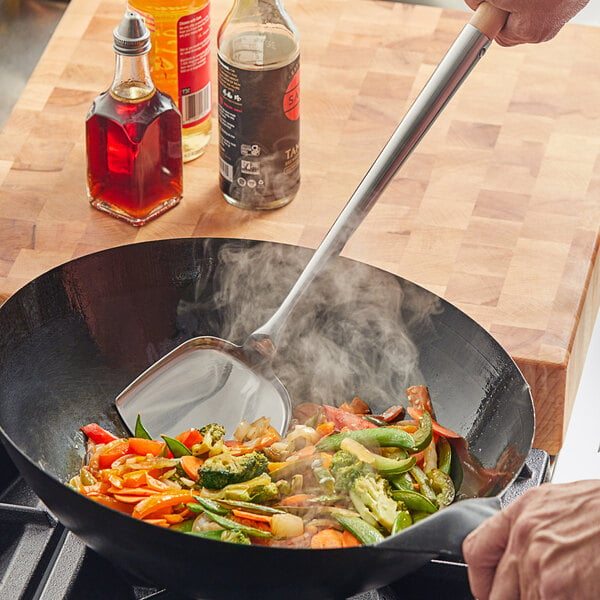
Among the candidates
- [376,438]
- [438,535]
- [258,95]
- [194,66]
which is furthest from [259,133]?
[438,535]

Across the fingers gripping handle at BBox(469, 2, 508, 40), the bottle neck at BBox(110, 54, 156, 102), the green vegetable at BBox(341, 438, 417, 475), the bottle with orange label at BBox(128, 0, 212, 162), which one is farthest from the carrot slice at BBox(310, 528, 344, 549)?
the bottle with orange label at BBox(128, 0, 212, 162)

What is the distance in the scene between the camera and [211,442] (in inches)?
48.8

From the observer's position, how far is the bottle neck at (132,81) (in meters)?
1.48

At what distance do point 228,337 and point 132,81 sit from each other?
0.37m

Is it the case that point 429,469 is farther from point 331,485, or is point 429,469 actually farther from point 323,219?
point 323,219

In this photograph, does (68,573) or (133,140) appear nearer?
(68,573)

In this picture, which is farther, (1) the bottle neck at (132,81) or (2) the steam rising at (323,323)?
(1) the bottle neck at (132,81)

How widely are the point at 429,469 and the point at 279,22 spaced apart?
0.65 m

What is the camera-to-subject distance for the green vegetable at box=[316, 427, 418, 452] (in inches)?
48.3

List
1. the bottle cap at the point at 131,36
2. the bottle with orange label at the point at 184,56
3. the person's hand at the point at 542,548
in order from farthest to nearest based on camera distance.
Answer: the bottle with orange label at the point at 184,56 → the bottle cap at the point at 131,36 → the person's hand at the point at 542,548

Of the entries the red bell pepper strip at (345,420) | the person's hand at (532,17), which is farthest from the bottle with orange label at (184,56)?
the red bell pepper strip at (345,420)

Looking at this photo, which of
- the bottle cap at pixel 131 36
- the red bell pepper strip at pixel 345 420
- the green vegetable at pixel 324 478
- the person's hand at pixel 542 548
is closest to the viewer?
the person's hand at pixel 542 548

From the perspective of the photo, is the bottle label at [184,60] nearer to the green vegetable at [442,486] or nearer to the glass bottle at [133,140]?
the glass bottle at [133,140]

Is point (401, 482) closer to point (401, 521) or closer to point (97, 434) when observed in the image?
point (401, 521)
